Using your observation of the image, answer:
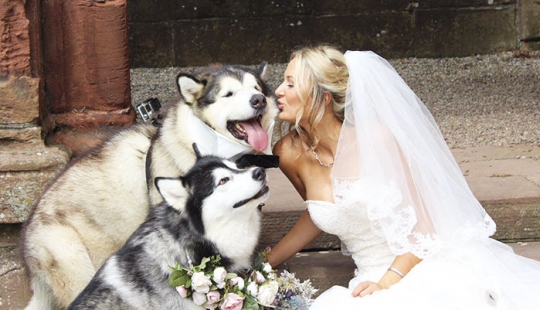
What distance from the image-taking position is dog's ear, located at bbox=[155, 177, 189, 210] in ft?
11.9

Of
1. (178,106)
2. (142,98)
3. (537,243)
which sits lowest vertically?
(142,98)

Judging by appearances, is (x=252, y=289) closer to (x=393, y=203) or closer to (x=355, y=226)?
(x=355, y=226)

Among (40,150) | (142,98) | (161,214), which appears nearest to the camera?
(161,214)

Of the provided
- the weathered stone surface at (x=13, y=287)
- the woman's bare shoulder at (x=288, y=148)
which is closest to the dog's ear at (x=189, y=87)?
the woman's bare shoulder at (x=288, y=148)

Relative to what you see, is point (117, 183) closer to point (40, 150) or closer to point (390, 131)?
point (40, 150)

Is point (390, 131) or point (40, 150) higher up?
point (390, 131)

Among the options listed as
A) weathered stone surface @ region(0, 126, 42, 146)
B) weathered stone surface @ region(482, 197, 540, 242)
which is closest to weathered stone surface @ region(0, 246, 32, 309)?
weathered stone surface @ region(0, 126, 42, 146)

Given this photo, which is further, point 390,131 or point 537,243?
point 537,243

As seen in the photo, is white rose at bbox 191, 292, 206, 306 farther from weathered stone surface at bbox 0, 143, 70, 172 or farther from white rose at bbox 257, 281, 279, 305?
weathered stone surface at bbox 0, 143, 70, 172

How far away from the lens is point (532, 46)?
990 cm

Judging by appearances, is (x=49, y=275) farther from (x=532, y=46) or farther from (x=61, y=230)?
(x=532, y=46)

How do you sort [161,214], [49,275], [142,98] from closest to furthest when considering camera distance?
[161,214] < [49,275] < [142,98]

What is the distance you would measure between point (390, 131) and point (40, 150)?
7.35ft

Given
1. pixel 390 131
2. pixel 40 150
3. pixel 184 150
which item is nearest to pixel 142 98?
pixel 40 150
